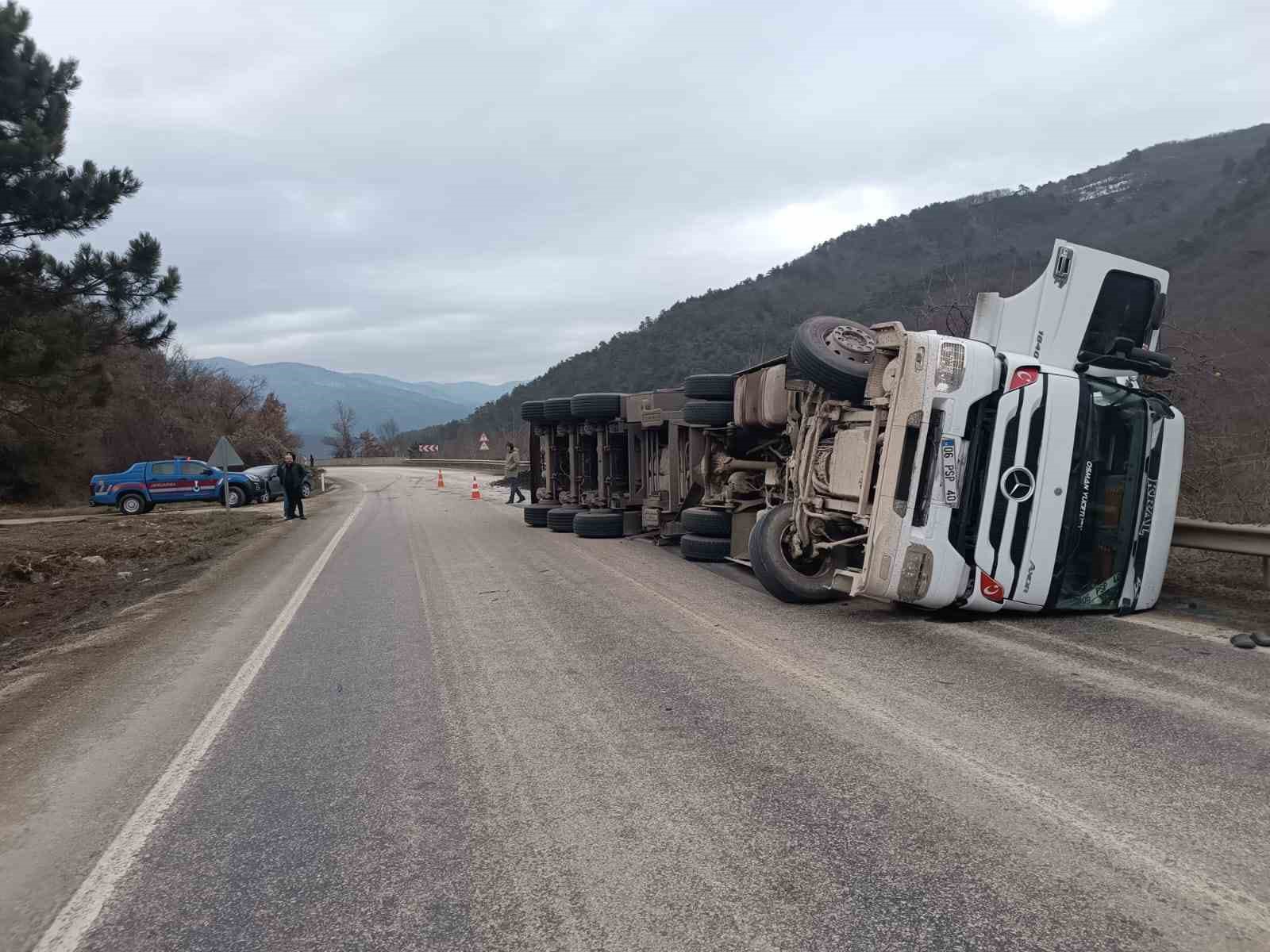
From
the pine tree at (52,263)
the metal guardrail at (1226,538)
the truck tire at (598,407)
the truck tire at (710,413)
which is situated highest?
the pine tree at (52,263)

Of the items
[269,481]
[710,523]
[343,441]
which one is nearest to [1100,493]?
[710,523]

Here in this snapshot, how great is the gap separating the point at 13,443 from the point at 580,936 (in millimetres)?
31384

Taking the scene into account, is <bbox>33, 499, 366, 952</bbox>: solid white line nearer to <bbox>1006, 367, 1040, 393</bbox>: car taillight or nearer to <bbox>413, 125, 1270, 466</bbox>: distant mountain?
<bbox>1006, 367, 1040, 393</bbox>: car taillight

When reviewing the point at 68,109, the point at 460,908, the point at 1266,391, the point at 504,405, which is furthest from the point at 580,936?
the point at 504,405

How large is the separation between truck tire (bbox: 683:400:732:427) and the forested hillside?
23369 mm

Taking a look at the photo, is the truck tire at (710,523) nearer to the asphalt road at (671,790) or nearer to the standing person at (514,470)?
the asphalt road at (671,790)

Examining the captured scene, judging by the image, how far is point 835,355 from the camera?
737cm

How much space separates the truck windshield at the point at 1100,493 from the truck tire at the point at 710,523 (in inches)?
182

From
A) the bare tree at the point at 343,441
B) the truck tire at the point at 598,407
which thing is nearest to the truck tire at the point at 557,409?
the truck tire at the point at 598,407

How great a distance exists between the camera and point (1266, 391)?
9.62 meters

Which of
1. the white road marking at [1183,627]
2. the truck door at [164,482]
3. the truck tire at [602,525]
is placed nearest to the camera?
the white road marking at [1183,627]

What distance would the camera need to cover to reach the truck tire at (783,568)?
761cm

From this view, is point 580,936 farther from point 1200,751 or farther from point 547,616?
point 547,616

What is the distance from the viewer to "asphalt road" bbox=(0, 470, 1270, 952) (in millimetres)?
2748
